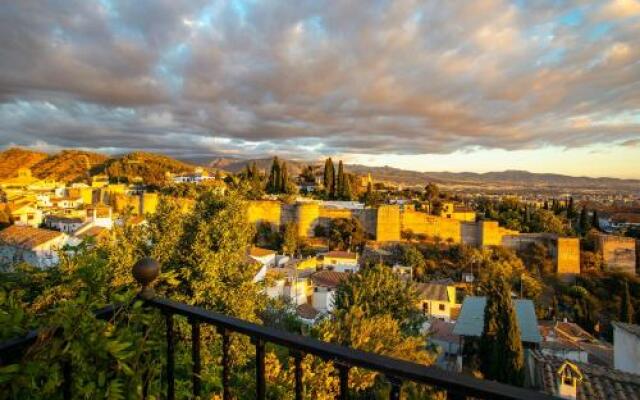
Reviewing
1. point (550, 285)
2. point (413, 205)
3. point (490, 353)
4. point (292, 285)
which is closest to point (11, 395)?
point (490, 353)

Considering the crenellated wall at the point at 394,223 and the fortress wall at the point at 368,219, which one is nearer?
the crenellated wall at the point at 394,223

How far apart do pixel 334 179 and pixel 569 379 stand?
38.9 meters

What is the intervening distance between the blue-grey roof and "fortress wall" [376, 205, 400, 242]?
55.8ft

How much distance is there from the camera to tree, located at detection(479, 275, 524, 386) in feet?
38.7

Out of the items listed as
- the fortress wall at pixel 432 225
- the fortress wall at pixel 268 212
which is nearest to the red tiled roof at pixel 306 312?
the fortress wall at pixel 268 212

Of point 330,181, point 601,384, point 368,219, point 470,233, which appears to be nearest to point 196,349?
point 601,384

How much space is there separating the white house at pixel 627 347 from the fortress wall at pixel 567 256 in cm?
2508

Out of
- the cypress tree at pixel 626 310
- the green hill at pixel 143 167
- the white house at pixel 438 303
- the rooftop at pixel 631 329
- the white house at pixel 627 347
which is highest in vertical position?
the green hill at pixel 143 167

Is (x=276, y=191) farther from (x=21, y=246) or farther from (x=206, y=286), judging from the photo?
(x=206, y=286)

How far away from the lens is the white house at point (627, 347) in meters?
8.37

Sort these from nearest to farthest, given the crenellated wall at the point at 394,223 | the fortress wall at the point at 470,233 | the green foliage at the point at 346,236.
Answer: the crenellated wall at the point at 394,223 → the green foliage at the point at 346,236 → the fortress wall at the point at 470,233

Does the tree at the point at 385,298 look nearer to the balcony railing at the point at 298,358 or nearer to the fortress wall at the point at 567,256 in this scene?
the balcony railing at the point at 298,358

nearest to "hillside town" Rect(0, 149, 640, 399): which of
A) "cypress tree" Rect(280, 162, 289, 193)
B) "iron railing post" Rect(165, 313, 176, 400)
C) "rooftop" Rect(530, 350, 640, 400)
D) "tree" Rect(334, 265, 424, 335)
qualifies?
"cypress tree" Rect(280, 162, 289, 193)

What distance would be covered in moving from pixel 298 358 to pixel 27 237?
25.6 m
